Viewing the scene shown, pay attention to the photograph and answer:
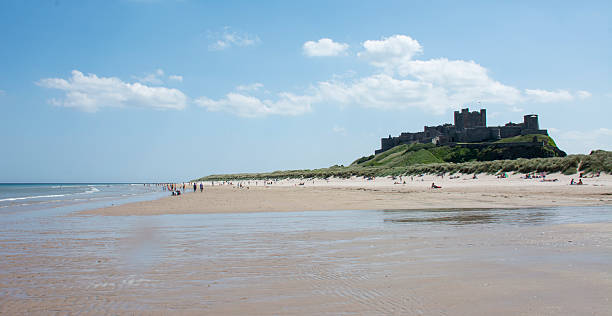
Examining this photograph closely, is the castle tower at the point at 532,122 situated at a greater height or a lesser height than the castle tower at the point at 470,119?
lesser

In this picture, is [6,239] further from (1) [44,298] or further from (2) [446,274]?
(2) [446,274]

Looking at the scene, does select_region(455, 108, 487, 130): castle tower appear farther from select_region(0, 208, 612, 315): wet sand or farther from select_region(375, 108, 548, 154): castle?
select_region(0, 208, 612, 315): wet sand

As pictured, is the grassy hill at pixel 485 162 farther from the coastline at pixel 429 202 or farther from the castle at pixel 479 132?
the castle at pixel 479 132

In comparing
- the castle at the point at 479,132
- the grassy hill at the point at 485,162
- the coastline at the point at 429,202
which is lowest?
the coastline at the point at 429,202

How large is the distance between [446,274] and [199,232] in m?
7.89

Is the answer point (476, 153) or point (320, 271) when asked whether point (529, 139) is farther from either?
point (320, 271)

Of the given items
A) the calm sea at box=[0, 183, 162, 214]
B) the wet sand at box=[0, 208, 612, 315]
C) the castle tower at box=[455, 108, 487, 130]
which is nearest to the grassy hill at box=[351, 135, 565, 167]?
the castle tower at box=[455, 108, 487, 130]

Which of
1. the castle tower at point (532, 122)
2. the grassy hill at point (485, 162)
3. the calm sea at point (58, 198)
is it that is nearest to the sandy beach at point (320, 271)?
the calm sea at point (58, 198)

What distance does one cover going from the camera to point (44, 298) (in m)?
5.28

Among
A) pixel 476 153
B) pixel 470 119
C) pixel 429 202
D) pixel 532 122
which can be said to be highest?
pixel 470 119

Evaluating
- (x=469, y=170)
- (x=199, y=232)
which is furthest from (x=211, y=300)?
(x=469, y=170)

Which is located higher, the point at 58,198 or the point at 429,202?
the point at 429,202

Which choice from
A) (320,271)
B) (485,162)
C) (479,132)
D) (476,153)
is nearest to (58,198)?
(320,271)

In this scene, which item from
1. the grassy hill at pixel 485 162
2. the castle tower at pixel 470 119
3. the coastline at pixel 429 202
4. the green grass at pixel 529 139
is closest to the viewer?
the coastline at pixel 429 202
